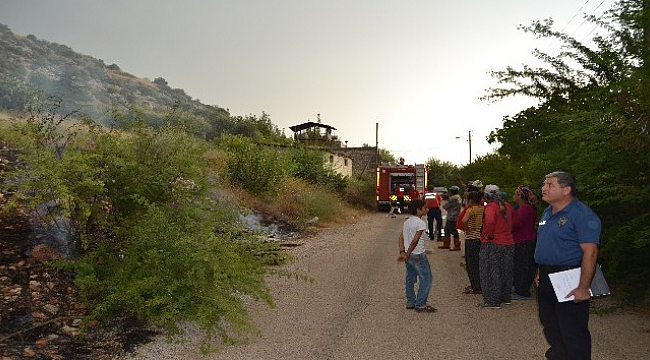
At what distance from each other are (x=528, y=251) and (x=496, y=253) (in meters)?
0.84

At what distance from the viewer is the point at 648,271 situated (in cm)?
653

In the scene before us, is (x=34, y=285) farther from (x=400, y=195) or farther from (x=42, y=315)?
(x=400, y=195)

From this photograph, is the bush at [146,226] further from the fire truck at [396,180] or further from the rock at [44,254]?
the fire truck at [396,180]

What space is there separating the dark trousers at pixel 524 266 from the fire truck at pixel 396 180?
64.8 feet

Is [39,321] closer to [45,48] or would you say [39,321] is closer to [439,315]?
[439,315]

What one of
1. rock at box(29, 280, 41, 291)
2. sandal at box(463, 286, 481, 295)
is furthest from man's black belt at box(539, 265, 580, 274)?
rock at box(29, 280, 41, 291)

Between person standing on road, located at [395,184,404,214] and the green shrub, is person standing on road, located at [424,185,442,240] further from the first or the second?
person standing on road, located at [395,184,404,214]

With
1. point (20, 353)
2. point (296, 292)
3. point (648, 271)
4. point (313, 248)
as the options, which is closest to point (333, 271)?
point (296, 292)

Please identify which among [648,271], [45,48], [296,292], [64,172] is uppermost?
[45,48]

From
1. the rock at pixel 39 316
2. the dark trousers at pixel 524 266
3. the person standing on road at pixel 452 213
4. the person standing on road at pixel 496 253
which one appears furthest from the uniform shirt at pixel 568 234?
the person standing on road at pixel 452 213

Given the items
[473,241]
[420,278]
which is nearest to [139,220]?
[420,278]

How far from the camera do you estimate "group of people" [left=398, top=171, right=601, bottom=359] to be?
3895 millimetres

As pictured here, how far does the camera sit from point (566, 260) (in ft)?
13.0

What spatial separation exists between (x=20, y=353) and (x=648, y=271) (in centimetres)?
717
